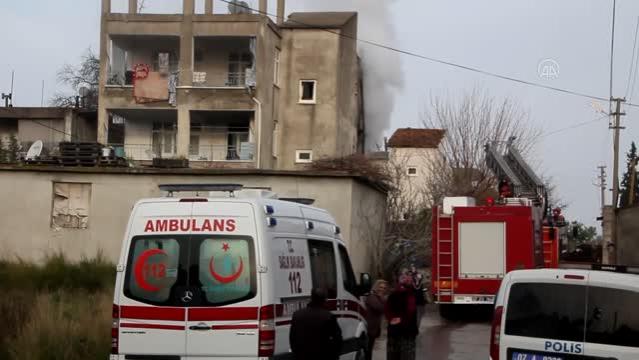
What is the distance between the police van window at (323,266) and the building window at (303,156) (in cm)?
3109

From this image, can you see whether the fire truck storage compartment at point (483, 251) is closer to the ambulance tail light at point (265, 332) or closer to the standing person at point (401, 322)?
the standing person at point (401, 322)

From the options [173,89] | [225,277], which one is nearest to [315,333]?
[225,277]

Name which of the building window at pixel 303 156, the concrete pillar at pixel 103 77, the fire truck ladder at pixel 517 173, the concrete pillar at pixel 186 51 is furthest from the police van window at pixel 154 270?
the building window at pixel 303 156

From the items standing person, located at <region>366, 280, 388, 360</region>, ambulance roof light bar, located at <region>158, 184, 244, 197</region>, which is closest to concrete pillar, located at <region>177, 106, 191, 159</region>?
standing person, located at <region>366, 280, 388, 360</region>

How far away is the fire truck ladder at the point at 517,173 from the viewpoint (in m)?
29.8

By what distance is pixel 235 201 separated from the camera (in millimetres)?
9664

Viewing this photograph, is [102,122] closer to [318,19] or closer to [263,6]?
[263,6]

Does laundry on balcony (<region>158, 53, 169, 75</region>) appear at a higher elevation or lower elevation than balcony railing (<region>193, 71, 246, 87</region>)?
higher

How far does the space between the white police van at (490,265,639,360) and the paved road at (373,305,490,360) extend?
752cm

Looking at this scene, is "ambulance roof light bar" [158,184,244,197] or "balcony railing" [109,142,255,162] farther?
"balcony railing" [109,142,255,162]

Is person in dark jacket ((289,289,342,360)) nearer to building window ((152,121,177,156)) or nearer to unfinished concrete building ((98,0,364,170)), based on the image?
unfinished concrete building ((98,0,364,170))

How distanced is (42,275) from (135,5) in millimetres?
24921

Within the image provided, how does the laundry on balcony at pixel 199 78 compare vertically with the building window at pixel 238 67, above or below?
below

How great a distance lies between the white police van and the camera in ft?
27.2
